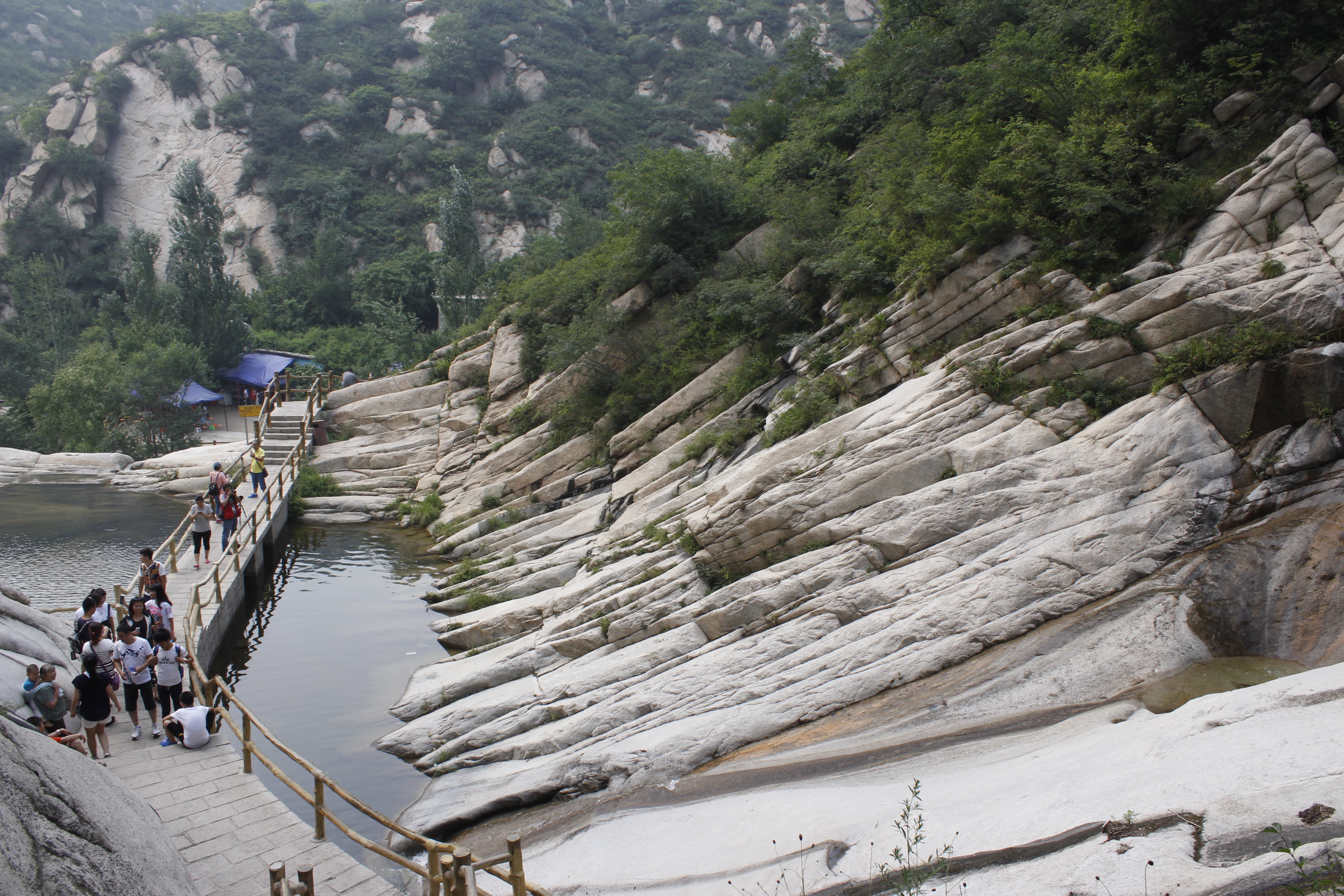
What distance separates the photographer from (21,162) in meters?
61.2

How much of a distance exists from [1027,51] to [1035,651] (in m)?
15.7

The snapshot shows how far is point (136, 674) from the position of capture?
11.4 meters

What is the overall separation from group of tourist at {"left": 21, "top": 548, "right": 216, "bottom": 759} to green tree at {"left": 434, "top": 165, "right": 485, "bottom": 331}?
31.9 m

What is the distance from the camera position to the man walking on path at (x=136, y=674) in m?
11.3

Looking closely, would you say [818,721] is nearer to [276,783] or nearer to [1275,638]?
[1275,638]

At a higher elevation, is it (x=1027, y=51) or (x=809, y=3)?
(x=809, y=3)

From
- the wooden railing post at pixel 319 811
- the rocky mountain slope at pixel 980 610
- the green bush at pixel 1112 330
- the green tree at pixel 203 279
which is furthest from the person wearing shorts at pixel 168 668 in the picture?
the green tree at pixel 203 279

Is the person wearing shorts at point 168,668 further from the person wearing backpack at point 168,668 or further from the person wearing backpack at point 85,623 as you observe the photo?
the person wearing backpack at point 85,623

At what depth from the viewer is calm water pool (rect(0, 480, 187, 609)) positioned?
783 inches

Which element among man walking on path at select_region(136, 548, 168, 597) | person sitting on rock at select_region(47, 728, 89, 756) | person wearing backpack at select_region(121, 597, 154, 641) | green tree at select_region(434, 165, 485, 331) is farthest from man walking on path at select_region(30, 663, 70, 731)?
green tree at select_region(434, 165, 485, 331)

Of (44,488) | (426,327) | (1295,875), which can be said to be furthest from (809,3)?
(1295,875)

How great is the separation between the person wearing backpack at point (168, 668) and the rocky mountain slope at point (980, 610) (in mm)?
3329

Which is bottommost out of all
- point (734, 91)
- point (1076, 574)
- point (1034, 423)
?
point (1076, 574)

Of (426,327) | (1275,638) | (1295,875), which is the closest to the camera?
(1295,875)
